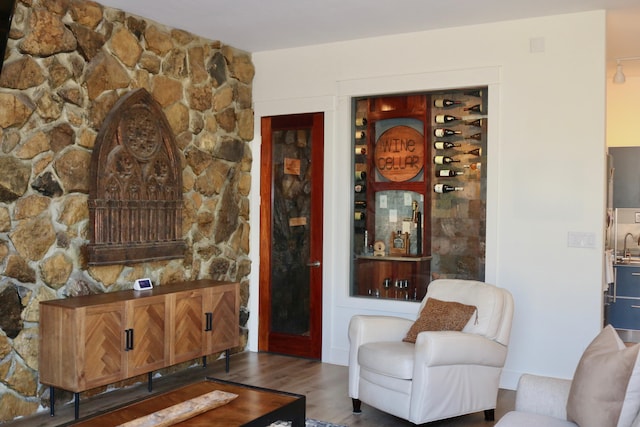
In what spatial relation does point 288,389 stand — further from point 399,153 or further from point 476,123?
point 476,123

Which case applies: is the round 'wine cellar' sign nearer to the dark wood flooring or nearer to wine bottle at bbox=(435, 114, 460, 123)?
wine bottle at bbox=(435, 114, 460, 123)

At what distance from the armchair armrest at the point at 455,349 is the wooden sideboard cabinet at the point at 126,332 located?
1912 millimetres

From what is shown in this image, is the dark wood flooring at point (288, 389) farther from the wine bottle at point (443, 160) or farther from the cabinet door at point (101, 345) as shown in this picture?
the wine bottle at point (443, 160)

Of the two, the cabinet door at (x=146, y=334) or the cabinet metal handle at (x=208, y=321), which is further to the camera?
the cabinet metal handle at (x=208, y=321)

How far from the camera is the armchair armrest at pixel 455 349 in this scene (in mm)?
3760

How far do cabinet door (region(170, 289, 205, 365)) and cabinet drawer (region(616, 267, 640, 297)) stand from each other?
15.2ft

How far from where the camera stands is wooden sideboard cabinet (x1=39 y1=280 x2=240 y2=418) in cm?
404

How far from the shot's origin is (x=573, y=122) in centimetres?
480

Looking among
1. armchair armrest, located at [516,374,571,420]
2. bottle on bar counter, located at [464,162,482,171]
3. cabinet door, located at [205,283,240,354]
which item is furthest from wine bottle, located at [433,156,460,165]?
armchair armrest, located at [516,374,571,420]

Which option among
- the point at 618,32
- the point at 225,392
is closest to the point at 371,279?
the point at 225,392

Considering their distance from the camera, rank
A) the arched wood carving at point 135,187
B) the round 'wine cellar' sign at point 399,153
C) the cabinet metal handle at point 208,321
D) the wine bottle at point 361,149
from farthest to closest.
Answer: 1. the wine bottle at point 361,149
2. the round 'wine cellar' sign at point 399,153
3. the cabinet metal handle at point 208,321
4. the arched wood carving at point 135,187

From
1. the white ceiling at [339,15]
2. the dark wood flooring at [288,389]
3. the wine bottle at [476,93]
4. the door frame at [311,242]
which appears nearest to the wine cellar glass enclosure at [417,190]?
the wine bottle at [476,93]

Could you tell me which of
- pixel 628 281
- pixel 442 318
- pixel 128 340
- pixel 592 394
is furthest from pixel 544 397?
pixel 628 281

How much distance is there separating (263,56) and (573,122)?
9.45 ft
